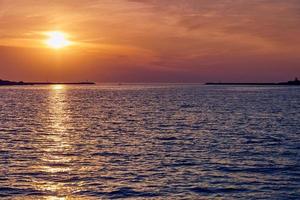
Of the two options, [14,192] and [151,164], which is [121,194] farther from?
[151,164]

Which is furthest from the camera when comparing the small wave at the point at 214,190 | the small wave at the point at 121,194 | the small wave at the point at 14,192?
the small wave at the point at 214,190

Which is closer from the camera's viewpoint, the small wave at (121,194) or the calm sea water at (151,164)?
the small wave at (121,194)

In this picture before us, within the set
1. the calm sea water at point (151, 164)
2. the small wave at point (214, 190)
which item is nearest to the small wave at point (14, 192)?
the calm sea water at point (151, 164)

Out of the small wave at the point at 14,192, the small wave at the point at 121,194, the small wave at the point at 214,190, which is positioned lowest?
the small wave at the point at 214,190

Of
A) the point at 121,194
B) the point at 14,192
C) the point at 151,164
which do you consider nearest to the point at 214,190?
the point at 121,194

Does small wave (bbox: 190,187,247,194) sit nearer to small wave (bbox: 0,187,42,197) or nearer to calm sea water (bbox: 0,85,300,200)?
calm sea water (bbox: 0,85,300,200)

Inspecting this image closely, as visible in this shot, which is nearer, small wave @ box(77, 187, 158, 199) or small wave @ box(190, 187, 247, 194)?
small wave @ box(77, 187, 158, 199)

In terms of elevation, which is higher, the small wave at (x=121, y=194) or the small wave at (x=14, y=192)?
the small wave at (x=14, y=192)

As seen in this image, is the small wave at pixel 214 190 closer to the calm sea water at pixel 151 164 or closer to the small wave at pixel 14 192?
the calm sea water at pixel 151 164

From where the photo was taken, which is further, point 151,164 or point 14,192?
point 151,164

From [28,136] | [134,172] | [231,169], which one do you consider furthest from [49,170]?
[28,136]

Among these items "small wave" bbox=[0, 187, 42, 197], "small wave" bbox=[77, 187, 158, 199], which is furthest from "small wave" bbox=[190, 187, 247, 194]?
"small wave" bbox=[0, 187, 42, 197]

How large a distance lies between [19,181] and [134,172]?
759 cm

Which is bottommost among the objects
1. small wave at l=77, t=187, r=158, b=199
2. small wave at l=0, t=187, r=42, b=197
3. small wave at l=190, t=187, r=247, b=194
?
small wave at l=190, t=187, r=247, b=194
